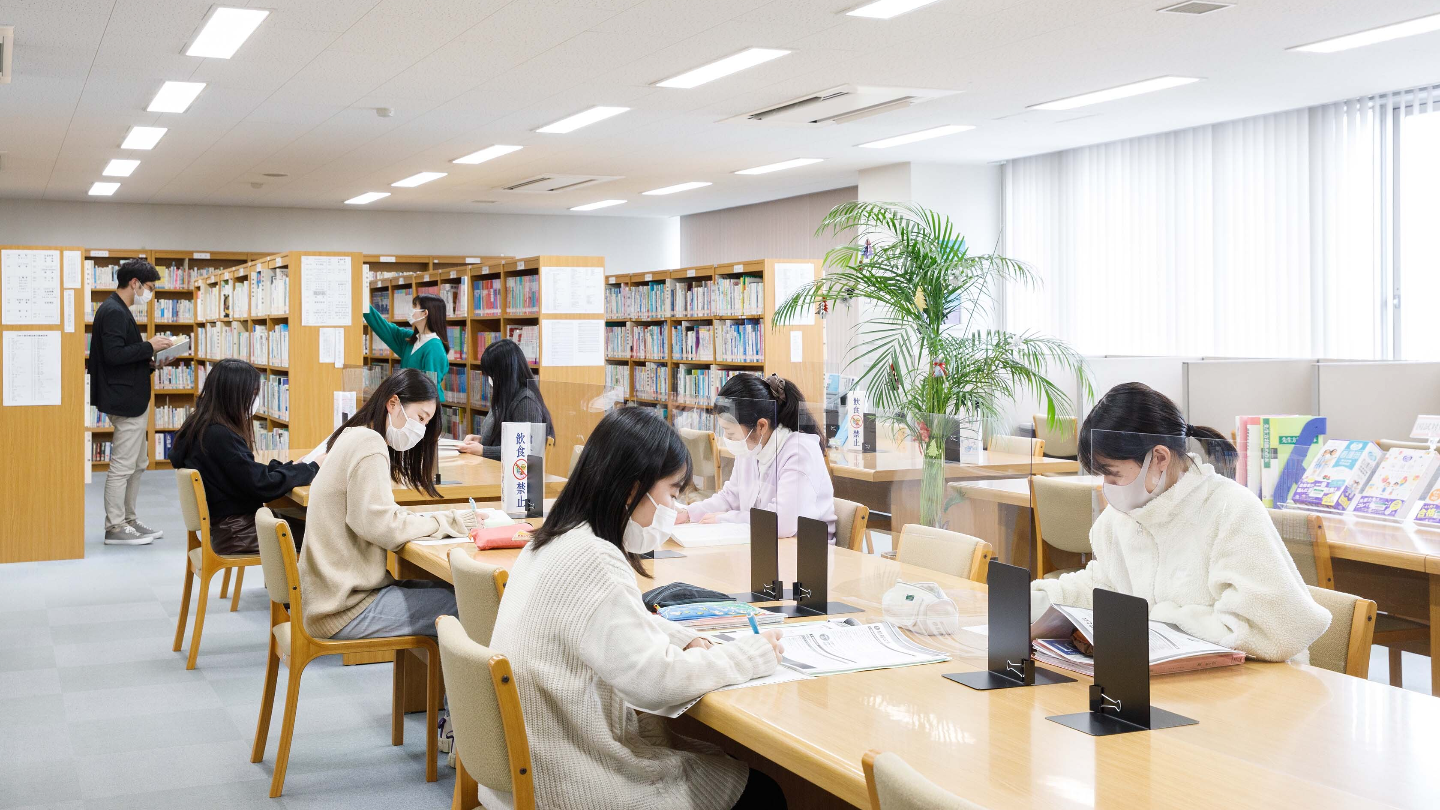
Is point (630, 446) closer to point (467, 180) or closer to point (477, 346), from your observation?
point (477, 346)

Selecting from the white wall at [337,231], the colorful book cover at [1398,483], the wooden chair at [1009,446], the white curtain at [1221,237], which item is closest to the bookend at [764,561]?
the wooden chair at [1009,446]

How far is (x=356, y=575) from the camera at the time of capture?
3.31 meters

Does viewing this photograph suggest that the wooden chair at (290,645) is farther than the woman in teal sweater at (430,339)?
No

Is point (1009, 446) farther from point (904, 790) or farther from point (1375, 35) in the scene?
point (1375, 35)

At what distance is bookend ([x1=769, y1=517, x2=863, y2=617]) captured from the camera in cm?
257

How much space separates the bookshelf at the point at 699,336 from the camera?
8.26 metres

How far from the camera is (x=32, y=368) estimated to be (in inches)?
256

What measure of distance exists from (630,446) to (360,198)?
1004 cm

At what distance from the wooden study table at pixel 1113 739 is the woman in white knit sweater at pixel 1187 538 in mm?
100

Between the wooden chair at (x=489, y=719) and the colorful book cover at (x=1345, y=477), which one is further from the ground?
the colorful book cover at (x=1345, y=477)

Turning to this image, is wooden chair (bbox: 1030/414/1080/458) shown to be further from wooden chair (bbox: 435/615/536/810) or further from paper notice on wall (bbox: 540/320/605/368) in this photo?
wooden chair (bbox: 435/615/536/810)

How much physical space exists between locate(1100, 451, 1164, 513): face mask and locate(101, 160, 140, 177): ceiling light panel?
8735 millimetres

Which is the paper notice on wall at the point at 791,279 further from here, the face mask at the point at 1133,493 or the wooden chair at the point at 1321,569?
the face mask at the point at 1133,493

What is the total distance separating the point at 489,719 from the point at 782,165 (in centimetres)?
785
